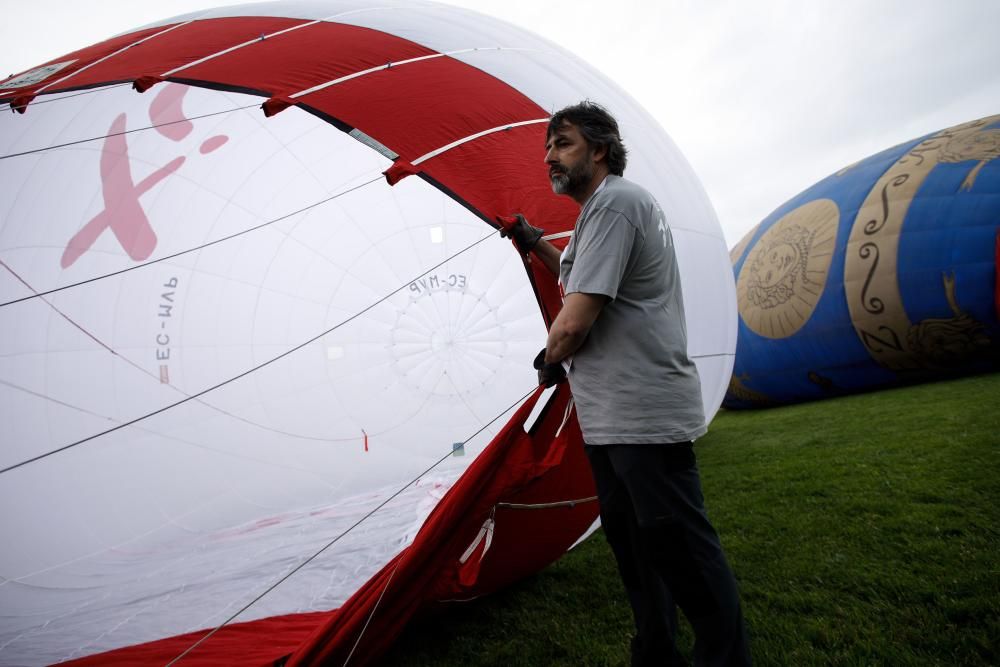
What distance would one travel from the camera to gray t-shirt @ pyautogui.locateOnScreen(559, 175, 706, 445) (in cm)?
129

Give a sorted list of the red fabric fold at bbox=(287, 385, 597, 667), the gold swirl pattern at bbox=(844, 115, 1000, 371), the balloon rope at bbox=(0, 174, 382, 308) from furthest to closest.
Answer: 1. the gold swirl pattern at bbox=(844, 115, 1000, 371)
2. the balloon rope at bbox=(0, 174, 382, 308)
3. the red fabric fold at bbox=(287, 385, 597, 667)

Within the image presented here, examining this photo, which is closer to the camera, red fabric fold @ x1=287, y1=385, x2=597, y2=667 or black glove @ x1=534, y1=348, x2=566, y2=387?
black glove @ x1=534, y1=348, x2=566, y2=387

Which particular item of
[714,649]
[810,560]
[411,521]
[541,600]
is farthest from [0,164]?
[810,560]

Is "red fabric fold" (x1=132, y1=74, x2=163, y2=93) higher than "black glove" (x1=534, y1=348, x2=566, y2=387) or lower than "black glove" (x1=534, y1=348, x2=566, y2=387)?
higher

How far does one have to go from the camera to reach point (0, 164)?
263 centimetres

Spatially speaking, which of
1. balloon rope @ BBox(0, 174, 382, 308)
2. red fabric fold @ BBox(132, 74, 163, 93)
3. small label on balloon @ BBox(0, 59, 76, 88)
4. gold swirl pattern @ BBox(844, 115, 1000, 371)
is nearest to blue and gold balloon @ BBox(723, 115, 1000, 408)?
gold swirl pattern @ BBox(844, 115, 1000, 371)

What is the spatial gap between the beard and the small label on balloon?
1997mm

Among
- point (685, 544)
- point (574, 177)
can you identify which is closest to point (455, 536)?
point (685, 544)

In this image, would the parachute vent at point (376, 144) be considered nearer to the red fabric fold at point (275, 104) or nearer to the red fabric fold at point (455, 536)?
the red fabric fold at point (275, 104)

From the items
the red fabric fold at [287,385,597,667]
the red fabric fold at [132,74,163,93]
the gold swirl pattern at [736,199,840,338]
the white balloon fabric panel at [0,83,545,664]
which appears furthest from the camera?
the gold swirl pattern at [736,199,840,338]

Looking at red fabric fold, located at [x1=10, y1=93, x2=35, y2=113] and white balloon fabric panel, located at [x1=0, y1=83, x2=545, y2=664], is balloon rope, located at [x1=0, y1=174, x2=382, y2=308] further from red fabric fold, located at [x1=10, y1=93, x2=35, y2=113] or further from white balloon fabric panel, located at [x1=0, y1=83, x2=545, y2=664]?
red fabric fold, located at [x1=10, y1=93, x2=35, y2=113]

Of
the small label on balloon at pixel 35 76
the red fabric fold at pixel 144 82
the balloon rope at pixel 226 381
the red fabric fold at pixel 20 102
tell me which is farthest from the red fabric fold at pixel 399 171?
the small label on balloon at pixel 35 76

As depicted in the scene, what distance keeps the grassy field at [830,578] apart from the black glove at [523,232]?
1308mm

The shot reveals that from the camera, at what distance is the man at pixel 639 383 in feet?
4.16
